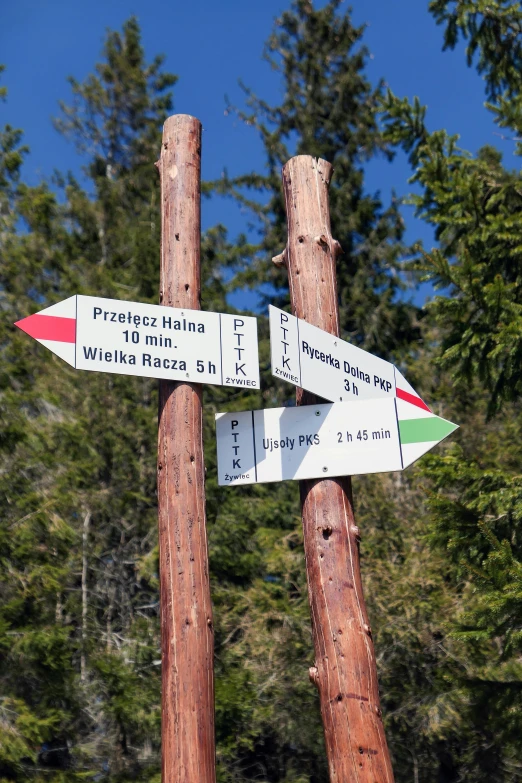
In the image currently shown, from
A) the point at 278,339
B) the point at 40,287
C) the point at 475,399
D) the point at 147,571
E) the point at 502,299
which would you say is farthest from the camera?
the point at 40,287

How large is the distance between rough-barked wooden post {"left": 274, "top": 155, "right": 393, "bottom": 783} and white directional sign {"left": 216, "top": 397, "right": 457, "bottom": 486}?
0.12m

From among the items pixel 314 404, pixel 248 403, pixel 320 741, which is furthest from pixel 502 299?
pixel 248 403

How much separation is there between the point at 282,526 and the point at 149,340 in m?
12.6

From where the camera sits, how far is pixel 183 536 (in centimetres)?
383

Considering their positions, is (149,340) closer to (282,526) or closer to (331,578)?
(331,578)

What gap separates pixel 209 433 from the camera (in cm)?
1623

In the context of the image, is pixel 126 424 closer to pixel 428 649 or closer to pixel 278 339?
pixel 428 649

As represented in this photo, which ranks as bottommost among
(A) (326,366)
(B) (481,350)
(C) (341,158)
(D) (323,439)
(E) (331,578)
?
(E) (331,578)

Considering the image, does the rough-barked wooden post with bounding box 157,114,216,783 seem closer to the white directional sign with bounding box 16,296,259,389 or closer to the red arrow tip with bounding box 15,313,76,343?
the white directional sign with bounding box 16,296,259,389

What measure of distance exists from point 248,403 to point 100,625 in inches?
201

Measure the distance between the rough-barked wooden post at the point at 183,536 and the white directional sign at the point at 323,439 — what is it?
218 millimetres

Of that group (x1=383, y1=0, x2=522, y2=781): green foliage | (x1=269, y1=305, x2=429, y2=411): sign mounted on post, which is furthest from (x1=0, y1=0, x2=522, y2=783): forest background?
(x1=269, y1=305, x2=429, y2=411): sign mounted on post

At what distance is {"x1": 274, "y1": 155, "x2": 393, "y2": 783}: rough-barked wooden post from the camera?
3.66 metres

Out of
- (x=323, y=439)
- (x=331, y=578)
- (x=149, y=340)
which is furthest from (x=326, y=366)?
(x=331, y=578)
